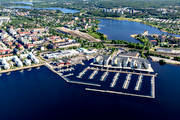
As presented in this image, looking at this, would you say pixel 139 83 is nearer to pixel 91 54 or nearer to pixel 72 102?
pixel 72 102

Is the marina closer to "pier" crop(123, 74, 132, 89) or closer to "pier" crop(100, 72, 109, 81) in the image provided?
"pier" crop(123, 74, 132, 89)

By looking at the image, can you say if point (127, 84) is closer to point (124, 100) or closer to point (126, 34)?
point (124, 100)

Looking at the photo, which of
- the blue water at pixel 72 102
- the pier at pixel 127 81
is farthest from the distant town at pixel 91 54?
the blue water at pixel 72 102

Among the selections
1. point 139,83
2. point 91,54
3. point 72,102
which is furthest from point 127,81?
point 91,54

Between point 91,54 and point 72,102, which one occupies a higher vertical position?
point 91,54

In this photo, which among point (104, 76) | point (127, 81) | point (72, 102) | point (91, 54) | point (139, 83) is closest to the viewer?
point (72, 102)

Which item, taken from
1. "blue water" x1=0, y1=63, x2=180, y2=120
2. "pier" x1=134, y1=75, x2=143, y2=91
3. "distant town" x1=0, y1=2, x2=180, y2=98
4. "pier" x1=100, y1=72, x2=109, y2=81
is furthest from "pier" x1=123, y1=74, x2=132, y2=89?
"pier" x1=100, y1=72, x2=109, y2=81

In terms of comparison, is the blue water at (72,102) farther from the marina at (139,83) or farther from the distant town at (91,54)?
the marina at (139,83)

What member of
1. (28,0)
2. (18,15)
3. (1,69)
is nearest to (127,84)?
(1,69)

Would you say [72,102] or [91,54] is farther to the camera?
[91,54]
